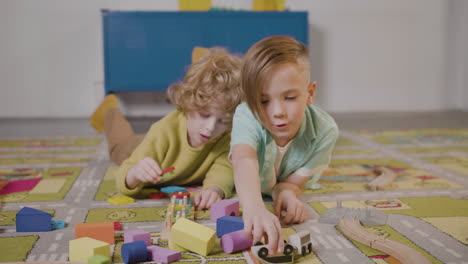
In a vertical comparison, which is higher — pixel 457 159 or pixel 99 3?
pixel 99 3

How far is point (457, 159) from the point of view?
1.56 meters

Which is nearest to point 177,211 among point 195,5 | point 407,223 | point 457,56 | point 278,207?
point 278,207

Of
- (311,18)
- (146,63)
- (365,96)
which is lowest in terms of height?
(365,96)

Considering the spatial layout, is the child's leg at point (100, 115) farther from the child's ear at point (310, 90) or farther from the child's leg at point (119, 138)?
the child's ear at point (310, 90)

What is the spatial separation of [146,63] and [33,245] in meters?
1.98

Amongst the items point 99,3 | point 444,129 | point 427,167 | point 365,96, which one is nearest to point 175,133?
point 427,167

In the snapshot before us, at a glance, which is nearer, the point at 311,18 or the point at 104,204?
the point at 104,204

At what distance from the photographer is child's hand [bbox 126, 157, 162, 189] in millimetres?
1044

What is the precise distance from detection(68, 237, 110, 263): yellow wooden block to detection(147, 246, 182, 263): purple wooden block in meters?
→ 0.06

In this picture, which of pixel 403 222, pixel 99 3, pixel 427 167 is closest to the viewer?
pixel 403 222

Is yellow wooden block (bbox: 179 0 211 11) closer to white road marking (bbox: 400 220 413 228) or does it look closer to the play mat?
the play mat

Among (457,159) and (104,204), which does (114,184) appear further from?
(457,159)

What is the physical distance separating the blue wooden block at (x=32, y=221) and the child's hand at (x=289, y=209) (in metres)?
0.41

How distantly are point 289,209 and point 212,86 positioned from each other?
0.34m
